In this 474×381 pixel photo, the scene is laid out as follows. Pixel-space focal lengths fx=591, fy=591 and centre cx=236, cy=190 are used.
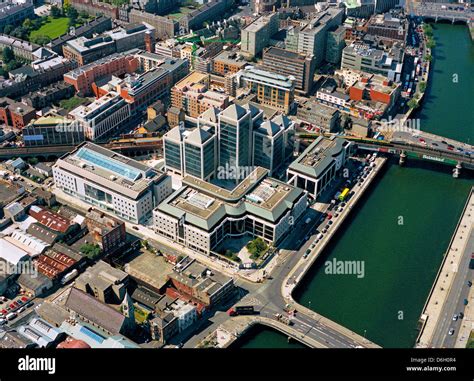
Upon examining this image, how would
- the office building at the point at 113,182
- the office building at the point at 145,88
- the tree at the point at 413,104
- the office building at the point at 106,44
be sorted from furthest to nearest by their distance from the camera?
the office building at the point at 106,44 < the tree at the point at 413,104 < the office building at the point at 145,88 < the office building at the point at 113,182

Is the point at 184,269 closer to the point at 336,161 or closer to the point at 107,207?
the point at 107,207

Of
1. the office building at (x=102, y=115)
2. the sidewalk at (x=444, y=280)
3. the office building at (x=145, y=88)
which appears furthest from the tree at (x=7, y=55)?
the sidewalk at (x=444, y=280)

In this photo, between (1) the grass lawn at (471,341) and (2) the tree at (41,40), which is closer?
(1) the grass lawn at (471,341)

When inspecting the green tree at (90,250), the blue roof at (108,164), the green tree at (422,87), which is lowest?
the green tree at (90,250)

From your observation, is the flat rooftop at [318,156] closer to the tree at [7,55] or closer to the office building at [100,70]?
the office building at [100,70]

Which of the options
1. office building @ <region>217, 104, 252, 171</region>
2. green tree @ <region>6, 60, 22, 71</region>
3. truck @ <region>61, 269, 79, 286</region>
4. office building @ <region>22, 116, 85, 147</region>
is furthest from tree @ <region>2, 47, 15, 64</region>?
truck @ <region>61, 269, 79, 286</region>

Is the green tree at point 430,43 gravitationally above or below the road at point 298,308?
above

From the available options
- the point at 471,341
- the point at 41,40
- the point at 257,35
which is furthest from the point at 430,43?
the point at 471,341

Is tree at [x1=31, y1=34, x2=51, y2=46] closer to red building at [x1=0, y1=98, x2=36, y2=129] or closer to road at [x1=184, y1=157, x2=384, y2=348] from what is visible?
red building at [x1=0, y1=98, x2=36, y2=129]
